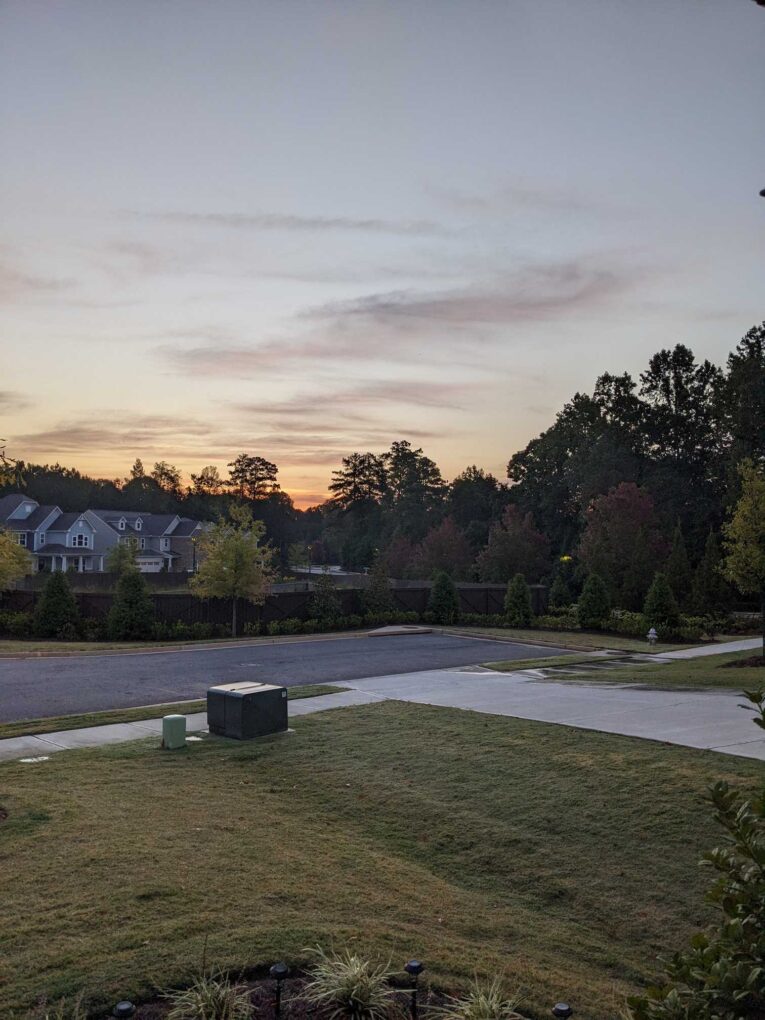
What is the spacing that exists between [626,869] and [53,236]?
17.2 meters

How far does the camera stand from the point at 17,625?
29484 millimetres

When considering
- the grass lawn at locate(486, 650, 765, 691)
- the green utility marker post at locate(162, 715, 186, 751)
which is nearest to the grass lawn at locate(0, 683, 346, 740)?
the green utility marker post at locate(162, 715, 186, 751)

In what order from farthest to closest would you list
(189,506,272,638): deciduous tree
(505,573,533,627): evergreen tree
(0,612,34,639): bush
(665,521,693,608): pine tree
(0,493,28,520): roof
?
(0,493,28,520): roof → (665,521,693,608): pine tree → (505,573,533,627): evergreen tree → (189,506,272,638): deciduous tree → (0,612,34,639): bush

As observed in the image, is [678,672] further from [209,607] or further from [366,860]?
[209,607]

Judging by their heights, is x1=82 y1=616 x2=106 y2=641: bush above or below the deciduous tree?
below

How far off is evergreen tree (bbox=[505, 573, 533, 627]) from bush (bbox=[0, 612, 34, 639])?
19.3 meters

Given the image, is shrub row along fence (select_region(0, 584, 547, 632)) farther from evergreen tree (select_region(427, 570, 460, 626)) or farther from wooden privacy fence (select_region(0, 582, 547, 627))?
evergreen tree (select_region(427, 570, 460, 626))

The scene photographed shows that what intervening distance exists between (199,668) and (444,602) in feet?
55.5

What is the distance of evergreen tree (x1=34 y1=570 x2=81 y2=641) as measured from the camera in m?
29.1

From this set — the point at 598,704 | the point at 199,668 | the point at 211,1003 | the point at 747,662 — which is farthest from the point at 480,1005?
the point at 747,662

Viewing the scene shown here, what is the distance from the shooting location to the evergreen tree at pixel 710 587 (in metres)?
38.9

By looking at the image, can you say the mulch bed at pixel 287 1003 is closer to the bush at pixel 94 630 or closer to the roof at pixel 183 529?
the bush at pixel 94 630

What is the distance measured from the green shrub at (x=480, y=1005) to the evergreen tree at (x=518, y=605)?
101 feet

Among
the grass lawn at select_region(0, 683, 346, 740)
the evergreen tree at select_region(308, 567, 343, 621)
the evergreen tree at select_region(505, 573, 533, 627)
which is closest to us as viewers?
the grass lawn at select_region(0, 683, 346, 740)
